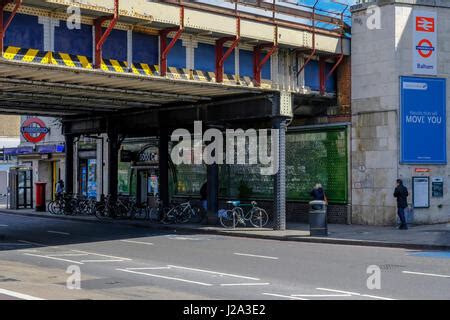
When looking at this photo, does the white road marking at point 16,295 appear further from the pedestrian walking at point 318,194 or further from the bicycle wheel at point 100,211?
the bicycle wheel at point 100,211

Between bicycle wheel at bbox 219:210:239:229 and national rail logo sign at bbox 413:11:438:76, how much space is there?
856 cm

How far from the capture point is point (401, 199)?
22.3 meters

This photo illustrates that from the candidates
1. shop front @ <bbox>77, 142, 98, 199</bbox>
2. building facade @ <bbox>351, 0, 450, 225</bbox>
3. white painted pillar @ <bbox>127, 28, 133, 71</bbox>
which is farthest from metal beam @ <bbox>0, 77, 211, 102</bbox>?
shop front @ <bbox>77, 142, 98, 199</bbox>

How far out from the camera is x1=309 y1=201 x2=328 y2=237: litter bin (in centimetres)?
2098

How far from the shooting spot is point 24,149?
4600 centimetres

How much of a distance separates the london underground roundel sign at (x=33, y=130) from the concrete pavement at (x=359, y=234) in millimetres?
13006

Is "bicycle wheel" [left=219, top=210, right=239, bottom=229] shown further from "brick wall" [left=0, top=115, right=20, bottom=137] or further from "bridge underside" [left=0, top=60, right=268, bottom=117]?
"brick wall" [left=0, top=115, right=20, bottom=137]

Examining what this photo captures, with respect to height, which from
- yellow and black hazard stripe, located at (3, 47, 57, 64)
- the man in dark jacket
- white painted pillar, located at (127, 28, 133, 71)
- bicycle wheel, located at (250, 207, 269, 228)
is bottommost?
bicycle wheel, located at (250, 207, 269, 228)

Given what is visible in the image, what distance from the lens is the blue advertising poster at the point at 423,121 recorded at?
23984 mm

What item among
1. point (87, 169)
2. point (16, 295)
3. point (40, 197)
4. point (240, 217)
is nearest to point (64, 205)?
point (40, 197)

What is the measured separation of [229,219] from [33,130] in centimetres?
1666

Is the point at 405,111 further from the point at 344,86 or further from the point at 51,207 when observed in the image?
the point at 51,207
